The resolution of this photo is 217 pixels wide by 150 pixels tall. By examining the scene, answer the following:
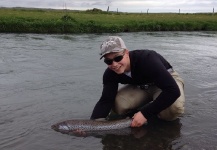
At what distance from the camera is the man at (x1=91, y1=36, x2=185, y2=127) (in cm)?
491

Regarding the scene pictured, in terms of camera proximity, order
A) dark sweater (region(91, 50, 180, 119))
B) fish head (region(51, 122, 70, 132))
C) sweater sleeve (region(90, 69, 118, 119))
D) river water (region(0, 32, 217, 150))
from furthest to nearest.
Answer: sweater sleeve (region(90, 69, 118, 119)) < fish head (region(51, 122, 70, 132)) < river water (region(0, 32, 217, 150)) < dark sweater (region(91, 50, 180, 119))

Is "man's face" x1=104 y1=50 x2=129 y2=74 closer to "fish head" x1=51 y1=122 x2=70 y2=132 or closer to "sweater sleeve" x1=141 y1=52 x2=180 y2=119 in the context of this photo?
"sweater sleeve" x1=141 y1=52 x2=180 y2=119

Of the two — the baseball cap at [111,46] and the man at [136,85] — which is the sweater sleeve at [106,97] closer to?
the man at [136,85]

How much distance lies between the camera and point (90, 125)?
208 inches

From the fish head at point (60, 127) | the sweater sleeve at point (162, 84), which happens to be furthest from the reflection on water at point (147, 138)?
the fish head at point (60, 127)

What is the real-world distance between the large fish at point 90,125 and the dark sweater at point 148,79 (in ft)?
0.87

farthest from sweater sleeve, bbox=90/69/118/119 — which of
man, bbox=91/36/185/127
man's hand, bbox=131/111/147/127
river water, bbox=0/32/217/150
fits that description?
man's hand, bbox=131/111/147/127

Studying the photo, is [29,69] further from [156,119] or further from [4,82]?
[156,119]

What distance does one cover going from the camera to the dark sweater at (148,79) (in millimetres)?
5023

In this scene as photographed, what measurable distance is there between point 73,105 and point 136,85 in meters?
1.75

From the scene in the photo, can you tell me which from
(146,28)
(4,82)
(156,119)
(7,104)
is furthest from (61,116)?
(146,28)

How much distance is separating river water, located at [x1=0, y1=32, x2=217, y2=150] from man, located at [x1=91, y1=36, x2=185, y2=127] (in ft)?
1.40

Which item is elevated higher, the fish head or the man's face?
the man's face

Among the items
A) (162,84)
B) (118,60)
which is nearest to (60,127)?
(118,60)
